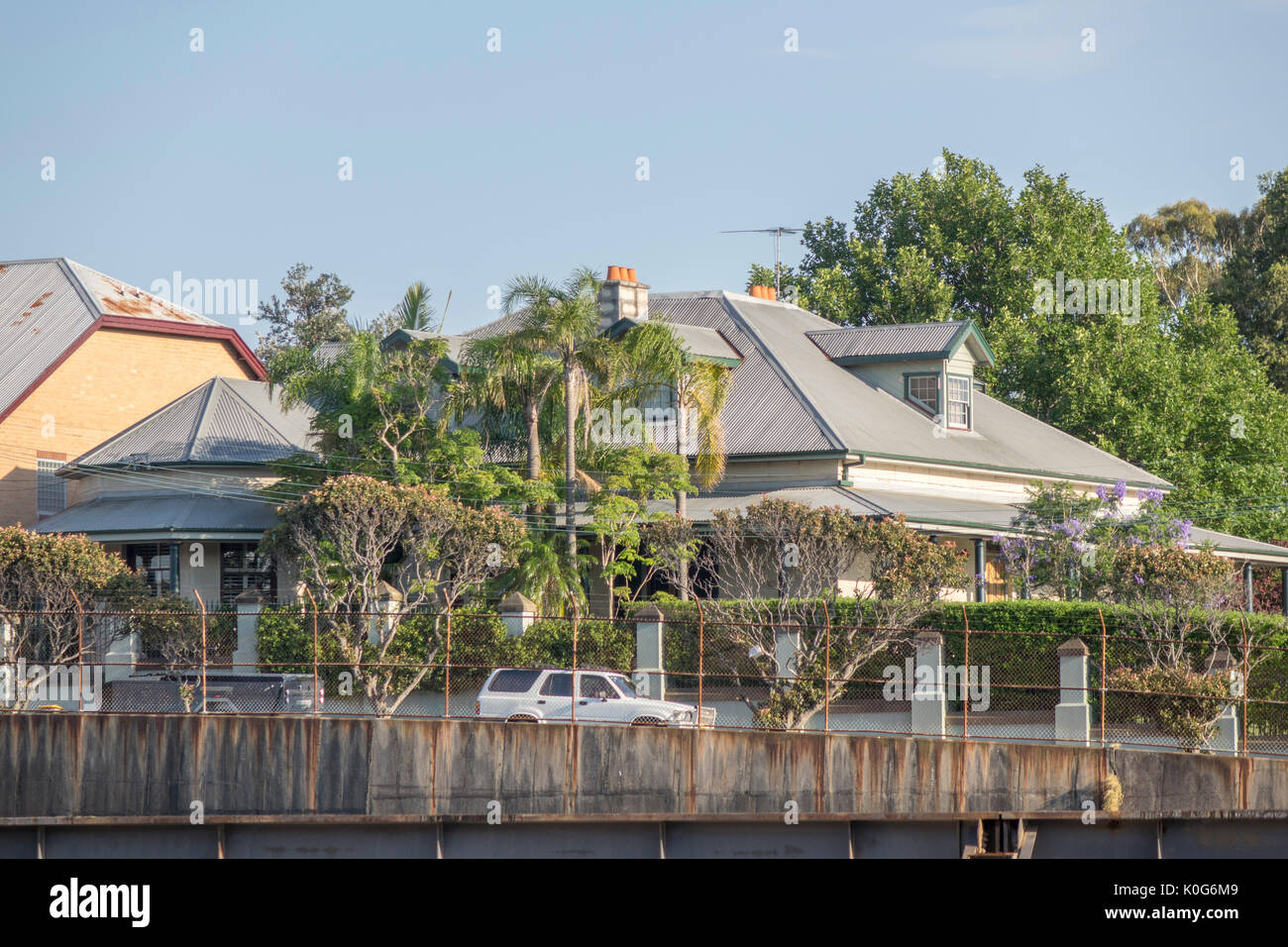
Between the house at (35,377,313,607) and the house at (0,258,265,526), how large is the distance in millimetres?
1903

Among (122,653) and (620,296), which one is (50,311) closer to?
(620,296)

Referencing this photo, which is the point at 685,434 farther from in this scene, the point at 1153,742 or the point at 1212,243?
the point at 1212,243

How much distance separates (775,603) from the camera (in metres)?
28.0

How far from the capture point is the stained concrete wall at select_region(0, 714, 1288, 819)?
67.2ft

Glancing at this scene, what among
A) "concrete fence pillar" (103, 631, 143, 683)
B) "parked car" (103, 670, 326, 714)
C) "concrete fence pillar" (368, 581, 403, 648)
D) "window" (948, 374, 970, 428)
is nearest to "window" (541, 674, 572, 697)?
"concrete fence pillar" (368, 581, 403, 648)

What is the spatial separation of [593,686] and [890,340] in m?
18.4

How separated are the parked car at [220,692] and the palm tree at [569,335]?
7959 millimetres

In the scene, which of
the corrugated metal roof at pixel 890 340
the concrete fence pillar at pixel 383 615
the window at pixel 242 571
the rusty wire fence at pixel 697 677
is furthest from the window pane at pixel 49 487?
Answer: the corrugated metal roof at pixel 890 340

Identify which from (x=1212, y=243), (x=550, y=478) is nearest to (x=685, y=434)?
(x=550, y=478)

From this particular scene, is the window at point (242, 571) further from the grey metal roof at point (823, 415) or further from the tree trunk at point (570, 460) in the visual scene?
the grey metal roof at point (823, 415)

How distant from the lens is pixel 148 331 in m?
46.0

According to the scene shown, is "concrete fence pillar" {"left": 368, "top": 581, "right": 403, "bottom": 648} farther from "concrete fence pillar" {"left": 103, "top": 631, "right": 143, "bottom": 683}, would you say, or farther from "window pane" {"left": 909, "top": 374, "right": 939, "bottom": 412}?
"window pane" {"left": 909, "top": 374, "right": 939, "bottom": 412}

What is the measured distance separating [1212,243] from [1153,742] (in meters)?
59.7

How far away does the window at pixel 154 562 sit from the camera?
1470 inches
